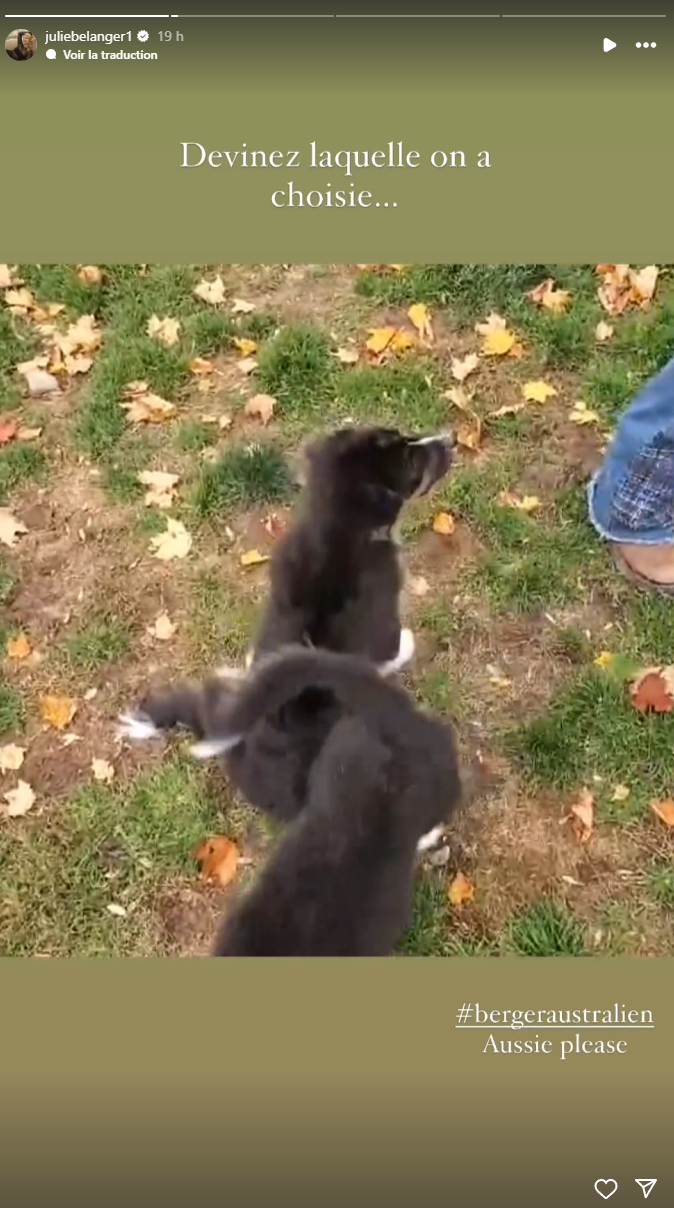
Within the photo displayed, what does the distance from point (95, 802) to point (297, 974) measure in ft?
3.87

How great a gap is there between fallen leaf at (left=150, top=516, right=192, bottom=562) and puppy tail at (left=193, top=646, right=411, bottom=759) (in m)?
1.04

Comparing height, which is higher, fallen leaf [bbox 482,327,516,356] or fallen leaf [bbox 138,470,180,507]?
fallen leaf [bbox 482,327,516,356]

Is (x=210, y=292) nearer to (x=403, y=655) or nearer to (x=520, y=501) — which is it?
(x=520, y=501)

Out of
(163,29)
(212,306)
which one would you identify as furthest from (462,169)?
(212,306)

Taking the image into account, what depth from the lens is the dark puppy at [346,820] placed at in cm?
246

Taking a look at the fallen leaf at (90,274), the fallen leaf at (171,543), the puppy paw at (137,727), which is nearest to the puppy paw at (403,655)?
the puppy paw at (137,727)

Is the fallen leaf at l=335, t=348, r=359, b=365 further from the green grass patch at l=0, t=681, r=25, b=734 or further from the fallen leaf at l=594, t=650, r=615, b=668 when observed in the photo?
the green grass patch at l=0, t=681, r=25, b=734

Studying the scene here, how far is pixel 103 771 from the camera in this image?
11.0ft

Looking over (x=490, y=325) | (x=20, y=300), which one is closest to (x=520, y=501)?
(x=490, y=325)

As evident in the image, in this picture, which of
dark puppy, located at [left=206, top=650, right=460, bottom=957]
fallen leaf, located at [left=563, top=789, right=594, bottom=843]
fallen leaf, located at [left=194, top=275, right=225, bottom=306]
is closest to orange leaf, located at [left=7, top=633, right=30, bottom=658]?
dark puppy, located at [left=206, top=650, right=460, bottom=957]

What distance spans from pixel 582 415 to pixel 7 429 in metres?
2.11

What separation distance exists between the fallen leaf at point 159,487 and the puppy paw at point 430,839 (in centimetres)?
153

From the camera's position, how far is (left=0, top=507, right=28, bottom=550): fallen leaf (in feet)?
12.5

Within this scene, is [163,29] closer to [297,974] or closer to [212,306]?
[297,974]
